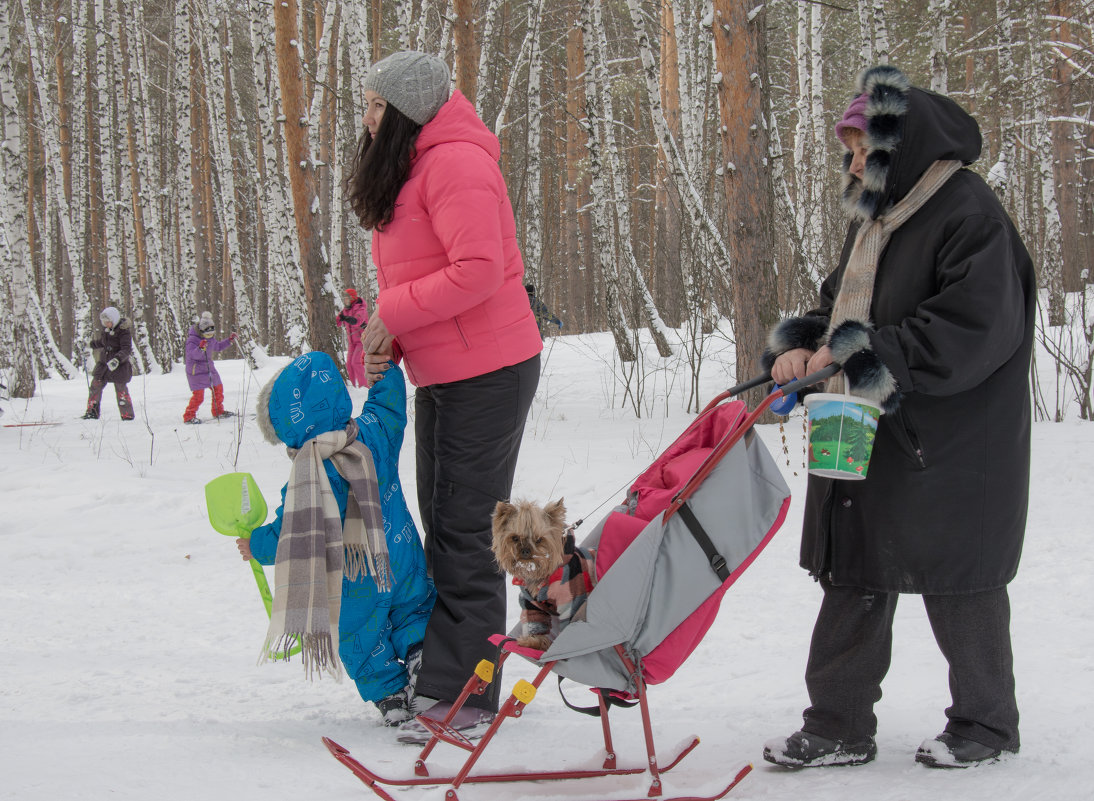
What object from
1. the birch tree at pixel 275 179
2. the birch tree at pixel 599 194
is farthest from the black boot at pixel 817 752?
the birch tree at pixel 275 179

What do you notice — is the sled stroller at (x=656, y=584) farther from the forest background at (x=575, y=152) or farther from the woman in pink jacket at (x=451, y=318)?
the forest background at (x=575, y=152)

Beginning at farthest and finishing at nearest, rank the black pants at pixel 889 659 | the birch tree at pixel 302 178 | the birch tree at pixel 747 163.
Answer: the birch tree at pixel 302 178 → the birch tree at pixel 747 163 → the black pants at pixel 889 659

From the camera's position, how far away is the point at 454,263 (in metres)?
2.67

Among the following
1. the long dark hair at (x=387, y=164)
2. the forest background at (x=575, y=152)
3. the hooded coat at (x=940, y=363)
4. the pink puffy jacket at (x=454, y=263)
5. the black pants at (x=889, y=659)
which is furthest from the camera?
the forest background at (x=575, y=152)

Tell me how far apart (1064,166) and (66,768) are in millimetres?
20520

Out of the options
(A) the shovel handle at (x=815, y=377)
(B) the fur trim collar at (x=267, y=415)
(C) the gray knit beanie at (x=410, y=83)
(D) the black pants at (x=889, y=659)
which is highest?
(C) the gray knit beanie at (x=410, y=83)

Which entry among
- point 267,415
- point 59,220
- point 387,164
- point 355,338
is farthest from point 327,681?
point 59,220

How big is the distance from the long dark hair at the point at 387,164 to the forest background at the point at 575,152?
418cm

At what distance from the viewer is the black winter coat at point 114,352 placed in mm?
12078

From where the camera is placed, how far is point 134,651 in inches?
159

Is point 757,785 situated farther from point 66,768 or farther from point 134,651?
point 134,651

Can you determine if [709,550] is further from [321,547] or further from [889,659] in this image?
[321,547]

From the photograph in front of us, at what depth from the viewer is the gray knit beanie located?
9.08 feet

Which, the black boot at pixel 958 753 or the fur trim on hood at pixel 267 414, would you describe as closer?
the black boot at pixel 958 753
